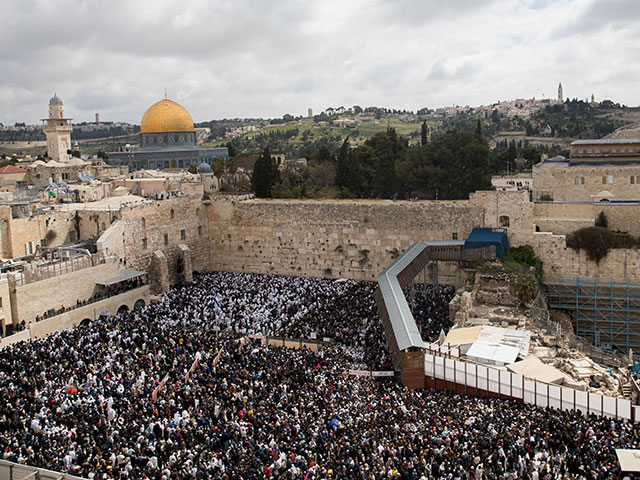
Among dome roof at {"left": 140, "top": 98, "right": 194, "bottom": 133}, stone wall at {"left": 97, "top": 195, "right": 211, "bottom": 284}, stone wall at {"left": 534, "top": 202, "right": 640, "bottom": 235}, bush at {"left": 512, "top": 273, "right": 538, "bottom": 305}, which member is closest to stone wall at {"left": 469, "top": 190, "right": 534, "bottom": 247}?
stone wall at {"left": 534, "top": 202, "right": 640, "bottom": 235}

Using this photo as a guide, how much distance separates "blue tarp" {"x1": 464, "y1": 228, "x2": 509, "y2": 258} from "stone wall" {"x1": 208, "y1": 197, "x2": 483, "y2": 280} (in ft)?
3.02

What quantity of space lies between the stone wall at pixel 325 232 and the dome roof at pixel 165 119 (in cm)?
2030

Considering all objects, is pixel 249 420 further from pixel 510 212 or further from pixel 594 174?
pixel 594 174

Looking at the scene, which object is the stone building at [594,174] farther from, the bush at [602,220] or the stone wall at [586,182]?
the bush at [602,220]

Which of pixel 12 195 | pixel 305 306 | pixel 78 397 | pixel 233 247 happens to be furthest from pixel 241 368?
pixel 12 195

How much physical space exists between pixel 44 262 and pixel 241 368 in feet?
32.5

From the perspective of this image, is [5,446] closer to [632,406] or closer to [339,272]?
[632,406]

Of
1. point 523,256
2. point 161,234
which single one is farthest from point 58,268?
point 523,256

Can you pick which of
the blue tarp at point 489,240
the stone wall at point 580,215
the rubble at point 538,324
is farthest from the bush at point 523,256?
the rubble at point 538,324

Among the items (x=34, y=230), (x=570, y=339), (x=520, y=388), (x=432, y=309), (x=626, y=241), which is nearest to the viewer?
(x=520, y=388)

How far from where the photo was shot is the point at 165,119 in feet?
155

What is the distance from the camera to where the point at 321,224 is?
27.0 metres

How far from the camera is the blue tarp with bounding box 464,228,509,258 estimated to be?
2254 cm

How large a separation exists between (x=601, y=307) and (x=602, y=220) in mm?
3356
